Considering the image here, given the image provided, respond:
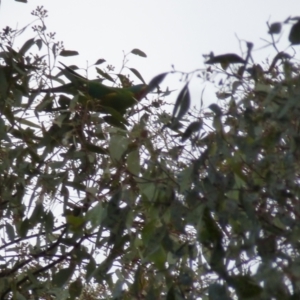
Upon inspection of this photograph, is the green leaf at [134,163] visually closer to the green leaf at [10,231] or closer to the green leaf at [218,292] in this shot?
the green leaf at [218,292]

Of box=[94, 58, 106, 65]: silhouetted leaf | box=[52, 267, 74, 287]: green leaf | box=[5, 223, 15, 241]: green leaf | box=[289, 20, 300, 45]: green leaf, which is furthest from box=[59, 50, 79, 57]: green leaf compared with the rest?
box=[289, 20, 300, 45]: green leaf

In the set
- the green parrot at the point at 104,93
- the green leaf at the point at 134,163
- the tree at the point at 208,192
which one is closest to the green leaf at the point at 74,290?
the tree at the point at 208,192

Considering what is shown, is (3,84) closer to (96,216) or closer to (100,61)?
(100,61)

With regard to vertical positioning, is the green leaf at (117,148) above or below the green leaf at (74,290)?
above

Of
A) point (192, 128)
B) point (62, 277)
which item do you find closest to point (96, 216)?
point (192, 128)

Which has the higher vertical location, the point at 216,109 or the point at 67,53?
the point at 67,53

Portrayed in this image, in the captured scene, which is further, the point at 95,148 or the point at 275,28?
the point at 95,148

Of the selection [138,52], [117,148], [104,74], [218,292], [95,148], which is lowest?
[218,292]

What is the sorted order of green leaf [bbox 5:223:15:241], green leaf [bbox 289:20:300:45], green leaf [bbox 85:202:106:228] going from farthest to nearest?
green leaf [bbox 5:223:15:241], green leaf [bbox 85:202:106:228], green leaf [bbox 289:20:300:45]

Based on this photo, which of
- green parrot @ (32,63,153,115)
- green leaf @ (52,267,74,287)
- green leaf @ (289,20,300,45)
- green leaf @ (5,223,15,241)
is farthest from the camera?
green leaf @ (5,223,15,241)

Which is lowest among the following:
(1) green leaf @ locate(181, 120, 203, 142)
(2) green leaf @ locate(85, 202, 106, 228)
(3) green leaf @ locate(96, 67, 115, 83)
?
(2) green leaf @ locate(85, 202, 106, 228)

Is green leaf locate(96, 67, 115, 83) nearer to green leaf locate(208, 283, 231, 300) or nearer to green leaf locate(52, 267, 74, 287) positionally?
green leaf locate(52, 267, 74, 287)

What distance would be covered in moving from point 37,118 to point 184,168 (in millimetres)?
663

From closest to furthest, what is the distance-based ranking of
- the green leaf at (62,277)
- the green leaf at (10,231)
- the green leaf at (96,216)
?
the green leaf at (96,216) < the green leaf at (62,277) < the green leaf at (10,231)
